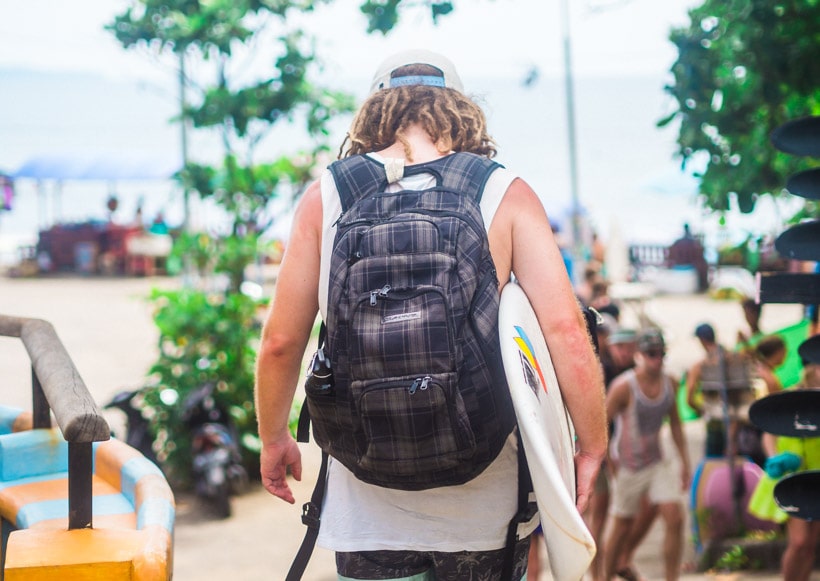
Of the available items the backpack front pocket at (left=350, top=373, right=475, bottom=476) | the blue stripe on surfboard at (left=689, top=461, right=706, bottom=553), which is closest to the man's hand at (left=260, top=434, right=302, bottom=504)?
the backpack front pocket at (left=350, top=373, right=475, bottom=476)

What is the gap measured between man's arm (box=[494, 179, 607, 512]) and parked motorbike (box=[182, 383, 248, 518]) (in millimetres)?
5640

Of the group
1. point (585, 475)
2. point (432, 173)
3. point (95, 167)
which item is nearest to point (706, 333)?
point (585, 475)

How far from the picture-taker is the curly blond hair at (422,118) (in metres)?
2.47

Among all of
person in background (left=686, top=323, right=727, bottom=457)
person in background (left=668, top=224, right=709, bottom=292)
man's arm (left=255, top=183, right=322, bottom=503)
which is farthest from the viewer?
person in background (left=668, top=224, right=709, bottom=292)

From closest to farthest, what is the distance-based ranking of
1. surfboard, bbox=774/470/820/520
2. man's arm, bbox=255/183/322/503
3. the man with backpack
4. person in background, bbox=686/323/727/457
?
the man with backpack
man's arm, bbox=255/183/322/503
surfboard, bbox=774/470/820/520
person in background, bbox=686/323/727/457

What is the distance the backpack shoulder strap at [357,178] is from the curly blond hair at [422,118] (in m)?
0.12

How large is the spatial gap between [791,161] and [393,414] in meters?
6.12

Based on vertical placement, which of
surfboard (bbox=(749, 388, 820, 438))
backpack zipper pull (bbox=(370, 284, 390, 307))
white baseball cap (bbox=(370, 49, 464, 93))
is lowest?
surfboard (bbox=(749, 388, 820, 438))

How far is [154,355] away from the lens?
50.4ft

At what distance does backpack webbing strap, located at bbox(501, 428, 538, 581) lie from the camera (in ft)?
7.68

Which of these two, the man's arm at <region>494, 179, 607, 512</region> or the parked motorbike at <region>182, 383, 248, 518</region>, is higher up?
the man's arm at <region>494, 179, 607, 512</region>

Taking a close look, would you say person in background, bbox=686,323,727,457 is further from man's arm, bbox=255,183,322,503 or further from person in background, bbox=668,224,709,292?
person in background, bbox=668,224,709,292

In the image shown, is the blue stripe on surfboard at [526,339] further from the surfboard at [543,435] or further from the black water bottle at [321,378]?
the black water bottle at [321,378]

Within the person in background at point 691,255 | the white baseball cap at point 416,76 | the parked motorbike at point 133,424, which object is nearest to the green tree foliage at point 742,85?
the white baseball cap at point 416,76
